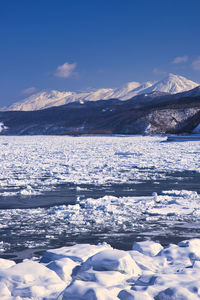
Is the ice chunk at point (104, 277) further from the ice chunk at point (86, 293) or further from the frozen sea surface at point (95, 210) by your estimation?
the frozen sea surface at point (95, 210)

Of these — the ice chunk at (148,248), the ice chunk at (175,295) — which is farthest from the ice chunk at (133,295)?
the ice chunk at (148,248)

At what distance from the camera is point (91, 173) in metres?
15.3

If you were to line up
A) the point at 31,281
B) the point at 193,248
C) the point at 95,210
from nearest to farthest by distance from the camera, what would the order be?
1. the point at 31,281
2. the point at 193,248
3. the point at 95,210

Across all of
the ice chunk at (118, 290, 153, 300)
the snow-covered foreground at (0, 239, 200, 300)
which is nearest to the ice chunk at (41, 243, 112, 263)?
the snow-covered foreground at (0, 239, 200, 300)

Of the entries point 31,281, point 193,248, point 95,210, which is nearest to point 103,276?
point 31,281

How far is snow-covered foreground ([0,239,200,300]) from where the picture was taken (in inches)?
147

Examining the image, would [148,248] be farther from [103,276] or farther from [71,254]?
[103,276]

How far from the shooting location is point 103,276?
4.12m

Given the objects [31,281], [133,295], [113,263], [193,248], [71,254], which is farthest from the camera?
[193,248]

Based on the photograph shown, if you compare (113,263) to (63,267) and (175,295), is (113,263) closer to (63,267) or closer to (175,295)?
(63,267)

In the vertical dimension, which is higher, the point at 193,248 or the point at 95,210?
the point at 95,210

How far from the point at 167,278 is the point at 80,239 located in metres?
2.35

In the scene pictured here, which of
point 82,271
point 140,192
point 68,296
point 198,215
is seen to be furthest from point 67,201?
point 68,296

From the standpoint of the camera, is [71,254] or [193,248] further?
[193,248]
